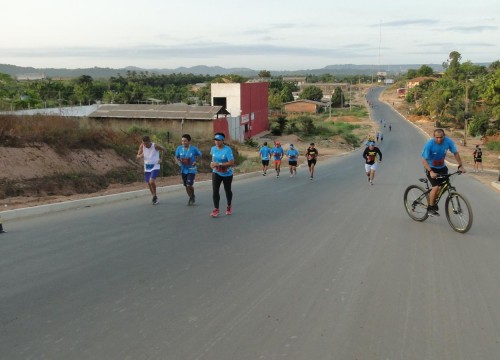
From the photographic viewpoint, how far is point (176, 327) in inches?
164

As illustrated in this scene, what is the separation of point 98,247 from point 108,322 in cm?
266

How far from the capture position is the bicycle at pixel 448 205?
25.5 feet

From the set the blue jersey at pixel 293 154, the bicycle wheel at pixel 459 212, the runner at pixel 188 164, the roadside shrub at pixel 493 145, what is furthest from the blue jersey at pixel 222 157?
the roadside shrub at pixel 493 145

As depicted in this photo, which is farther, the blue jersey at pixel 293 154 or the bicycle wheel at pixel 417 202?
the blue jersey at pixel 293 154

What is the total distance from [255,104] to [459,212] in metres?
60.6

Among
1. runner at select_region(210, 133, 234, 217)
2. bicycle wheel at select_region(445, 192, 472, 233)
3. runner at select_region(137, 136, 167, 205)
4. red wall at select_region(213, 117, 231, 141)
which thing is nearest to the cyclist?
bicycle wheel at select_region(445, 192, 472, 233)

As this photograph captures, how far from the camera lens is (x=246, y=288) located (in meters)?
5.18

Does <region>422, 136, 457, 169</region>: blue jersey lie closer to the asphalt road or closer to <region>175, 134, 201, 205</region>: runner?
the asphalt road

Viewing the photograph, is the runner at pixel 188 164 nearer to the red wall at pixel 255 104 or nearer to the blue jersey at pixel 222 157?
the blue jersey at pixel 222 157

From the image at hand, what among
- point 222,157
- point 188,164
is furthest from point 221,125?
point 222,157

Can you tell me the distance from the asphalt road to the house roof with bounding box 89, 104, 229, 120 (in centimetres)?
3724

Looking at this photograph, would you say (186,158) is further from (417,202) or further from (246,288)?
(246,288)

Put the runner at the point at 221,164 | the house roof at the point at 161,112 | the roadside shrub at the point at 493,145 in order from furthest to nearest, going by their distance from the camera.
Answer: the roadside shrub at the point at 493,145 → the house roof at the point at 161,112 → the runner at the point at 221,164

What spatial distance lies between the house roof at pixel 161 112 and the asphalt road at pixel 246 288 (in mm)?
37243
